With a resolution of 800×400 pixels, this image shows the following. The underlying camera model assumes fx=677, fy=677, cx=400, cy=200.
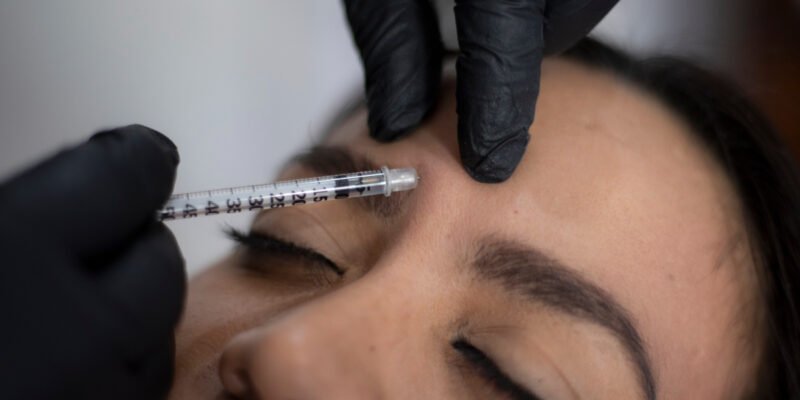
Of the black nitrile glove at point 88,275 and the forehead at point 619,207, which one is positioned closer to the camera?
the black nitrile glove at point 88,275

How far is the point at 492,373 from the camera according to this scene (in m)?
0.71

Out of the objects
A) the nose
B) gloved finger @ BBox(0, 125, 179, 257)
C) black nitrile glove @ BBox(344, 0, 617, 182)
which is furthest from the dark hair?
gloved finger @ BBox(0, 125, 179, 257)

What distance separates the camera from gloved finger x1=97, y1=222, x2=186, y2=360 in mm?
548

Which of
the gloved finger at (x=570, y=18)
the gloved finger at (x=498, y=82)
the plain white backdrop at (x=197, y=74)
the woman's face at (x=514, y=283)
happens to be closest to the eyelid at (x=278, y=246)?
the woman's face at (x=514, y=283)

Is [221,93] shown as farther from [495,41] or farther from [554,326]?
[554,326]

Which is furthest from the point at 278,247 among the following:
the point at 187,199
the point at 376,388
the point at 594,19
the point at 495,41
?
the point at 594,19

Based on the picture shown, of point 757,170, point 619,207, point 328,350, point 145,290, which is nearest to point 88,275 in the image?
point 145,290

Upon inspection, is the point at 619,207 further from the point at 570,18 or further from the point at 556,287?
the point at 570,18

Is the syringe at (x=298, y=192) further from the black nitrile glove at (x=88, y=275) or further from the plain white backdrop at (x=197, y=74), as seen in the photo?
the plain white backdrop at (x=197, y=74)

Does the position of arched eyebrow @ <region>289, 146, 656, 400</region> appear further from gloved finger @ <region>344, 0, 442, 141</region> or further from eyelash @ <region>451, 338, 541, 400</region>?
gloved finger @ <region>344, 0, 442, 141</region>

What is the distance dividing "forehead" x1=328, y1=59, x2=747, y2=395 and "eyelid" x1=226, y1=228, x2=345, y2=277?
0.14 meters

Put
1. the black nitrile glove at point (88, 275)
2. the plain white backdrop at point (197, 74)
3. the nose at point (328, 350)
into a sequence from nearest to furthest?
the black nitrile glove at point (88, 275) → the nose at point (328, 350) → the plain white backdrop at point (197, 74)

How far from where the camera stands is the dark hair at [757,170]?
0.86m

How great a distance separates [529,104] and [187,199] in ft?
1.29
